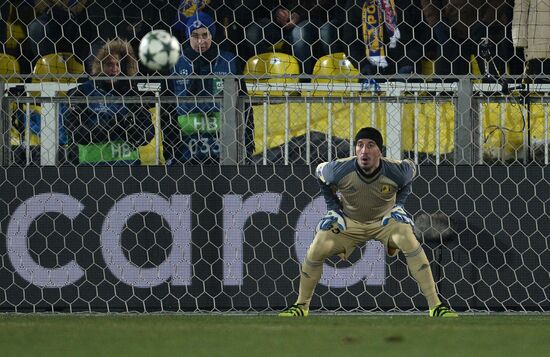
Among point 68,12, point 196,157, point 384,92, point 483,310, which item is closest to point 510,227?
point 483,310

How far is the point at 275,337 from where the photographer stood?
534 cm

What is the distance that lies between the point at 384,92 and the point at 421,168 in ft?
3.83

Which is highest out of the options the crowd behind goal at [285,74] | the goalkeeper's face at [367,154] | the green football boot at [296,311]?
the crowd behind goal at [285,74]

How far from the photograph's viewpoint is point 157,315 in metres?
7.61

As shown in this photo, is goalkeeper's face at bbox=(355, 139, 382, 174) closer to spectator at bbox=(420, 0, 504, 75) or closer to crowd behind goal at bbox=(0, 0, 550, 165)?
crowd behind goal at bbox=(0, 0, 550, 165)

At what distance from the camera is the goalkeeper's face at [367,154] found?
7.29 metres

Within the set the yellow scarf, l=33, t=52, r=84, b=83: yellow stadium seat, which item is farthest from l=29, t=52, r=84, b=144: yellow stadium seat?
the yellow scarf

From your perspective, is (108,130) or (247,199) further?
(108,130)

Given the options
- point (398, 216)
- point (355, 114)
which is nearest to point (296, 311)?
point (398, 216)

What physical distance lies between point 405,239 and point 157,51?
243cm

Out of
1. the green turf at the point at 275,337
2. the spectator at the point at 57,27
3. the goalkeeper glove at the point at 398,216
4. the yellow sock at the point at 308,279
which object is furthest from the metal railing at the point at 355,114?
the spectator at the point at 57,27

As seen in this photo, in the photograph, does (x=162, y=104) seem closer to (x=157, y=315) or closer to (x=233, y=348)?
(x=157, y=315)

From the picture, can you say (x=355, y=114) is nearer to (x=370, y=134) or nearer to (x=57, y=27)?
(x=370, y=134)

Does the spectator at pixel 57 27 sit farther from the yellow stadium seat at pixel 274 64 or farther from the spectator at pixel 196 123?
the yellow stadium seat at pixel 274 64
